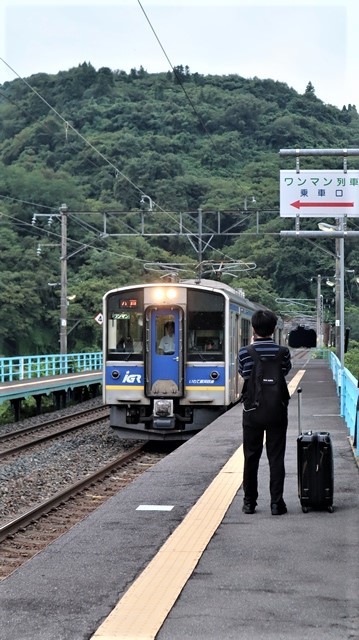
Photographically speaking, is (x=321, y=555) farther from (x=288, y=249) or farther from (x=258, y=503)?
(x=288, y=249)

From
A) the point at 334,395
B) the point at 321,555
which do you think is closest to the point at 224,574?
the point at 321,555

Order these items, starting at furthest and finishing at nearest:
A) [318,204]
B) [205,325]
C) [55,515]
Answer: [318,204]
[205,325]
[55,515]

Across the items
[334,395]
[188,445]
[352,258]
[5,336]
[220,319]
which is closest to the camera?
[188,445]

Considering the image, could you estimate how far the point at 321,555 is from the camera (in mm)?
6379

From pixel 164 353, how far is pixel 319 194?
13.6 ft

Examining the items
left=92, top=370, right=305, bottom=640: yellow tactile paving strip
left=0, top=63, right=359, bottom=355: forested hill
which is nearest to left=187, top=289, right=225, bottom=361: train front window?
left=92, top=370, right=305, bottom=640: yellow tactile paving strip

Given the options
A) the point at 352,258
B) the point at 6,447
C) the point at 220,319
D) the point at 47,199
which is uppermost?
the point at 47,199

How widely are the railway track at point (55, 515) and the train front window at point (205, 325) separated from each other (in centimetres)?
266

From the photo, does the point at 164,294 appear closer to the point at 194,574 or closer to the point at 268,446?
the point at 268,446

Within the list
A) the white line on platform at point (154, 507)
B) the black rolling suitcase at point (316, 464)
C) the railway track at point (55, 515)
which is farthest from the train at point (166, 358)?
the black rolling suitcase at point (316, 464)

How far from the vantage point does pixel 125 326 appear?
17.3 metres

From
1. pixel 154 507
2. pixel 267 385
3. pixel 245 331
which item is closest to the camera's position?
pixel 267 385

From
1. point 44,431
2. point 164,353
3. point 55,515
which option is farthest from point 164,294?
point 55,515

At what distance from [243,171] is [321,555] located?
223 ft
